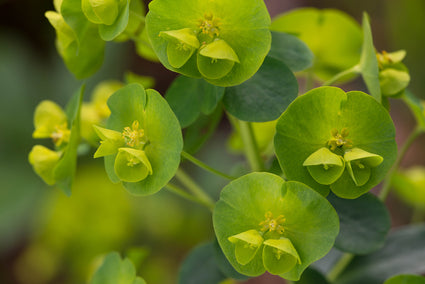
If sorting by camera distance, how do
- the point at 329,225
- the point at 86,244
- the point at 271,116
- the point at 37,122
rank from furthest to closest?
the point at 86,244 < the point at 37,122 < the point at 271,116 < the point at 329,225

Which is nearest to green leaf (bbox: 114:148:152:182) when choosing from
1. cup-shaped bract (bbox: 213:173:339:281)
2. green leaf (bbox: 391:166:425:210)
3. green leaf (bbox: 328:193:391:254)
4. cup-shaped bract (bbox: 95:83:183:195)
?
cup-shaped bract (bbox: 95:83:183:195)

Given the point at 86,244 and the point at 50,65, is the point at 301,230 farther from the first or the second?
the point at 50,65

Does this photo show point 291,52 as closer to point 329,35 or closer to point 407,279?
point 329,35

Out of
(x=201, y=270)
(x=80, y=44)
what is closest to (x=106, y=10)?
(x=80, y=44)

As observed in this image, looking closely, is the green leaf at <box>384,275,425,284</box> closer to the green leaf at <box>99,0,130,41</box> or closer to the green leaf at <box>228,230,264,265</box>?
the green leaf at <box>228,230,264,265</box>

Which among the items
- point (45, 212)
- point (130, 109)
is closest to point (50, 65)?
point (45, 212)

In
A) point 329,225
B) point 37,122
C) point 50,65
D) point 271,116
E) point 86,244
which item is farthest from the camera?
point 50,65
